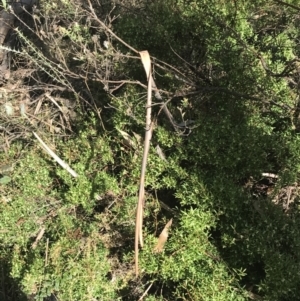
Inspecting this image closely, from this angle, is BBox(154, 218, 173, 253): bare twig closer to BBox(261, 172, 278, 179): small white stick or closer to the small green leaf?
BBox(261, 172, 278, 179): small white stick

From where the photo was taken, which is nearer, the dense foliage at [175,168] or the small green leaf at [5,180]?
the dense foliage at [175,168]

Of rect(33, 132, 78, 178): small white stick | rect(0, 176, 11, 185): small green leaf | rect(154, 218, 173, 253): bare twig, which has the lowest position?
rect(0, 176, 11, 185): small green leaf

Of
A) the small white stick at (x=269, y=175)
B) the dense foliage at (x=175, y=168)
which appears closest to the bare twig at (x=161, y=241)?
the dense foliage at (x=175, y=168)

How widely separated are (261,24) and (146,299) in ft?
5.73

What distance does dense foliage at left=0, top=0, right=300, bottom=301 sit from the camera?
2.15 meters

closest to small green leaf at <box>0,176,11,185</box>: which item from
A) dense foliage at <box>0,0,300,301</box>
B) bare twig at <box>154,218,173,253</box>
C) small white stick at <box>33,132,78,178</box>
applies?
dense foliage at <box>0,0,300,301</box>

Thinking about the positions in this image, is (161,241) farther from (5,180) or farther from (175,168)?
(5,180)

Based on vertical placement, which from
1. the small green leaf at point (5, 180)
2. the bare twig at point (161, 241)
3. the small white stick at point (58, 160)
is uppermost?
the small white stick at point (58, 160)

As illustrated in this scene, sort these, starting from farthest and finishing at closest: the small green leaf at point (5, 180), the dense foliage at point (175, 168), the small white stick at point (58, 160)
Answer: the small green leaf at point (5, 180)
the small white stick at point (58, 160)
the dense foliage at point (175, 168)

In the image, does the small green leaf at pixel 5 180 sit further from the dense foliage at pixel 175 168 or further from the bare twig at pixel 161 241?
the bare twig at pixel 161 241

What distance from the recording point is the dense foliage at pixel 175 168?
2.15m

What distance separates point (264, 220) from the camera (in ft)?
6.83

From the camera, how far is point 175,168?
2.29 m

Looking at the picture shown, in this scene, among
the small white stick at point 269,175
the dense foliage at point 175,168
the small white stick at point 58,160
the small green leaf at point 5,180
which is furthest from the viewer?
the small green leaf at point 5,180
